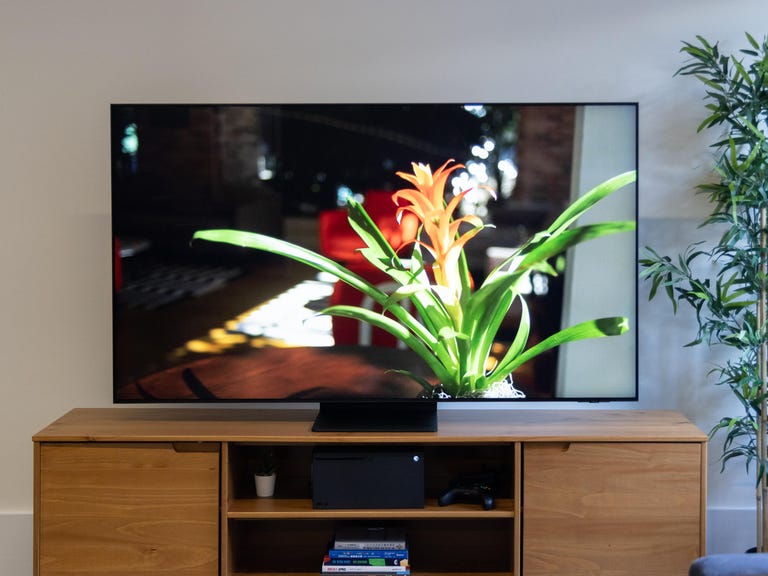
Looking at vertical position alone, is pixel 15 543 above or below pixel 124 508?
below

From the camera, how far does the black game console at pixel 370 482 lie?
283 cm

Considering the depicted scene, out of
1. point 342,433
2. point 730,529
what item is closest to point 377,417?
point 342,433

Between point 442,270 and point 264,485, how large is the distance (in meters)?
0.89

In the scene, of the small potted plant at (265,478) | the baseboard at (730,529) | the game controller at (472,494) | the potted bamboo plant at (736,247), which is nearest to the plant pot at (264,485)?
the small potted plant at (265,478)

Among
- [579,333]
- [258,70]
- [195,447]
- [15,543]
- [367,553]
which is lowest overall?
[15,543]

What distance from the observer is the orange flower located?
9.61 feet

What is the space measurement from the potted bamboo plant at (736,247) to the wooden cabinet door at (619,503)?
0.33m

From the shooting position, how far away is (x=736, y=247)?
10.4 ft

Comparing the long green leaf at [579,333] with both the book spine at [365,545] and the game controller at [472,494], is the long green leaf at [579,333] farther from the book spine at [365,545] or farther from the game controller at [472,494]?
the book spine at [365,545]

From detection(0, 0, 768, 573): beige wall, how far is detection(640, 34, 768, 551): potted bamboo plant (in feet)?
0.42

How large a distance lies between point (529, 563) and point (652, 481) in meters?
0.45

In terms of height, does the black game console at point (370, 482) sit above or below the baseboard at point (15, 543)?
above

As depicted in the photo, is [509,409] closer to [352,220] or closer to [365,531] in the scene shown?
[365,531]

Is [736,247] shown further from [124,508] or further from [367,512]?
[124,508]
